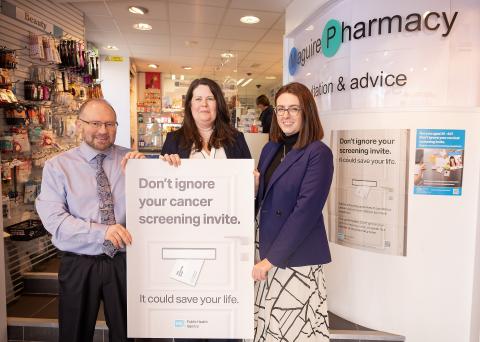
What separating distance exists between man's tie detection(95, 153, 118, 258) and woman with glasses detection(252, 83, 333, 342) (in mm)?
686

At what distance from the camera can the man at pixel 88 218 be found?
164 cm

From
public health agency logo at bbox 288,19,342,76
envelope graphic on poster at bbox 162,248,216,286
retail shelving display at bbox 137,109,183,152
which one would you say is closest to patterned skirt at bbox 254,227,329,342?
envelope graphic on poster at bbox 162,248,216,286

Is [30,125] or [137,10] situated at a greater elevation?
[137,10]

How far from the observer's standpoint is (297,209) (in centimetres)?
160

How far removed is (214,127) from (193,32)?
4.56 metres

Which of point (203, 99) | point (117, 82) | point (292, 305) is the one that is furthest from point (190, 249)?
point (117, 82)

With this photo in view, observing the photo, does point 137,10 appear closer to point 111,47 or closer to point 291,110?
point 111,47

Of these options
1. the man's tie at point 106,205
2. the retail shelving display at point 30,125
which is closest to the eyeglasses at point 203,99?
the man's tie at point 106,205

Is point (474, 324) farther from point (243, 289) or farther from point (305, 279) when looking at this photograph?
point (243, 289)

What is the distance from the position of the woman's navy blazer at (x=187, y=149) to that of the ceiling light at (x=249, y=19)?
366 cm

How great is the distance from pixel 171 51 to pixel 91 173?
6358mm

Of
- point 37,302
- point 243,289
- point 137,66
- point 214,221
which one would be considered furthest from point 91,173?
point 137,66

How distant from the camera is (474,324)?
2.44 metres

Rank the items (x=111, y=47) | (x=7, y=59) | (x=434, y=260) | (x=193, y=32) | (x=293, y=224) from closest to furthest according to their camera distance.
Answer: (x=293, y=224) < (x=434, y=260) < (x=7, y=59) < (x=193, y=32) < (x=111, y=47)
